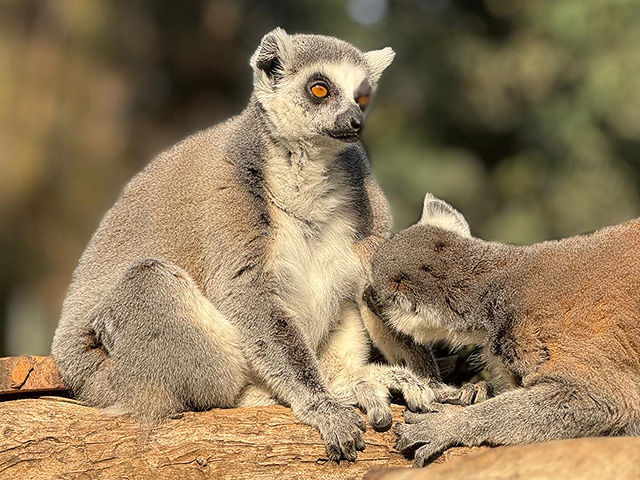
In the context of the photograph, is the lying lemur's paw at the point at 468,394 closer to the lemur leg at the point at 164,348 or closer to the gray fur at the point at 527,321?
the gray fur at the point at 527,321

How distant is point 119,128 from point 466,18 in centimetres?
1097

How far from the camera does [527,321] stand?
6508 mm

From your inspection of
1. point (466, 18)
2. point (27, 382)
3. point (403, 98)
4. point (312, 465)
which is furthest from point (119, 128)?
point (312, 465)

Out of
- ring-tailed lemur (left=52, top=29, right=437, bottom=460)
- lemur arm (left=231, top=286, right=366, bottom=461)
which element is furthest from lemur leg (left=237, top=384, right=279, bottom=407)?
lemur arm (left=231, top=286, right=366, bottom=461)

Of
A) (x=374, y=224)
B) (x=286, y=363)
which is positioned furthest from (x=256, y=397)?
(x=374, y=224)

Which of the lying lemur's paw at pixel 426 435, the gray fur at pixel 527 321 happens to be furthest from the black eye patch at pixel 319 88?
the lying lemur's paw at pixel 426 435

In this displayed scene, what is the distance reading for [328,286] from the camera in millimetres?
7367

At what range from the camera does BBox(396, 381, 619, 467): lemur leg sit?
6.09m

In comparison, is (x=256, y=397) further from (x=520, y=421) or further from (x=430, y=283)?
(x=520, y=421)

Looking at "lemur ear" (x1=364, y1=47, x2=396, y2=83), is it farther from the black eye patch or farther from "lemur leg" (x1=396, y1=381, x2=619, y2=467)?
"lemur leg" (x1=396, y1=381, x2=619, y2=467)

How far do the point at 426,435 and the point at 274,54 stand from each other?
344cm

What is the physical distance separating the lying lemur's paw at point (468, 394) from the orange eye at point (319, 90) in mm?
2607

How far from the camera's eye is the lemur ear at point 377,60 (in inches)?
310

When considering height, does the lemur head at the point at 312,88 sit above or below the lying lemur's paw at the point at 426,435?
above
